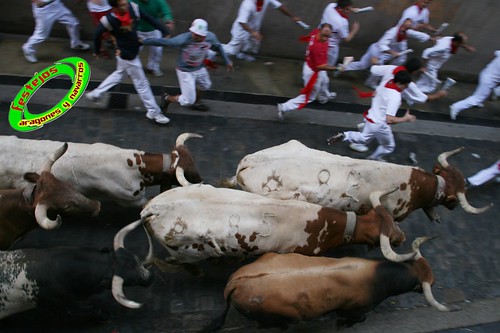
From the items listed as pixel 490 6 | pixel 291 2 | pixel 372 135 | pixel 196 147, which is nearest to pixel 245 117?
pixel 196 147

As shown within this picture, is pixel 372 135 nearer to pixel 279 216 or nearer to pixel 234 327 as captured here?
pixel 279 216

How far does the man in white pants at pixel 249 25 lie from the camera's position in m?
8.48

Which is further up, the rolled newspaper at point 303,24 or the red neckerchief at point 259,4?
the red neckerchief at point 259,4

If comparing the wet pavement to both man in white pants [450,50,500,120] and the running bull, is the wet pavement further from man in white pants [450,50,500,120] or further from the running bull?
the running bull

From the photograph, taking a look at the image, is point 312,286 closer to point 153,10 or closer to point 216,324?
point 216,324

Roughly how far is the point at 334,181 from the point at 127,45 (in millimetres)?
3748

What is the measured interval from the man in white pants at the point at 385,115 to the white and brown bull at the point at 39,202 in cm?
415

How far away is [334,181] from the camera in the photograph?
5.36m

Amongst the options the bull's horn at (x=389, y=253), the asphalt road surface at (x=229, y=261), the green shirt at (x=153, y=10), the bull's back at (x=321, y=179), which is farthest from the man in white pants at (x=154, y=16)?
the bull's horn at (x=389, y=253)

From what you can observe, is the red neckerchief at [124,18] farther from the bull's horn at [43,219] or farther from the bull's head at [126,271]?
the bull's head at [126,271]

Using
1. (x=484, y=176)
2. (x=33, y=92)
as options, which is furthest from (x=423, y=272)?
(x=33, y=92)

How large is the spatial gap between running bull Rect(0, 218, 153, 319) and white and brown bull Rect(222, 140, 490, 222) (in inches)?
67.2

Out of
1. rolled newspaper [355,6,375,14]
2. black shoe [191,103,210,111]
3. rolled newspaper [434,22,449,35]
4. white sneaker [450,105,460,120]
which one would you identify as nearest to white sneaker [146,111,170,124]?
black shoe [191,103,210,111]

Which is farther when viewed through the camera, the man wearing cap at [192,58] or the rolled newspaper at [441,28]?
the rolled newspaper at [441,28]
